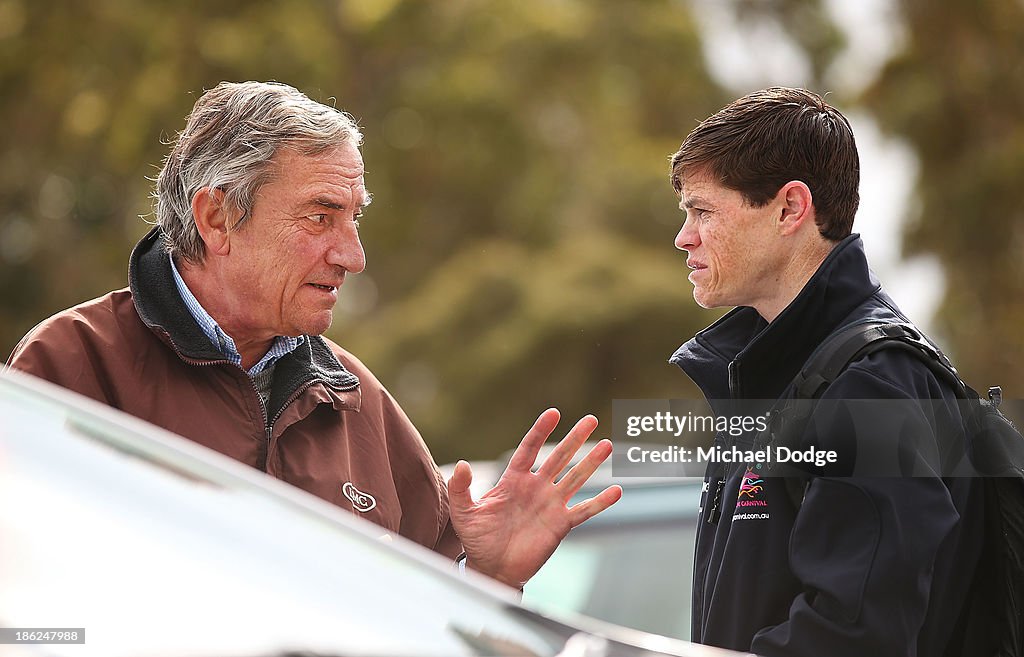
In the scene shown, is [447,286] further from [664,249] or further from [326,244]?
[326,244]

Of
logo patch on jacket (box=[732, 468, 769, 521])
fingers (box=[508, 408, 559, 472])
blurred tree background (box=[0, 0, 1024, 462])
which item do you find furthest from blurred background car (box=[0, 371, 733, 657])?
blurred tree background (box=[0, 0, 1024, 462])

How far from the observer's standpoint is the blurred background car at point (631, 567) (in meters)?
3.91

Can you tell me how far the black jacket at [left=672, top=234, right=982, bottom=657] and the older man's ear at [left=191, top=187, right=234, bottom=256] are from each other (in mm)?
1140

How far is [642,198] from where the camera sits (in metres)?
14.7

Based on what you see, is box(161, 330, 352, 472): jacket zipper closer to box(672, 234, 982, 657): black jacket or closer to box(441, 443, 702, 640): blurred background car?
box(672, 234, 982, 657): black jacket

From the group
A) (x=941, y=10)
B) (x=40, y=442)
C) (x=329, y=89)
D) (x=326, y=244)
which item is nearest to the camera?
(x=40, y=442)

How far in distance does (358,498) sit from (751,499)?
85 centimetres

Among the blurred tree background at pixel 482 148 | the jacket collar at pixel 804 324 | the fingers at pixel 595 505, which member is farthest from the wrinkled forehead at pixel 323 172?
the blurred tree background at pixel 482 148

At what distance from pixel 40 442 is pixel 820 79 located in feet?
43.8

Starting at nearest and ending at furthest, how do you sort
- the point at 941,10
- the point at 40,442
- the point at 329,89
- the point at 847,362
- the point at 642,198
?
the point at 40,442, the point at 847,362, the point at 941,10, the point at 329,89, the point at 642,198

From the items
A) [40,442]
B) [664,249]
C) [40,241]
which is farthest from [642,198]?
[40,442]

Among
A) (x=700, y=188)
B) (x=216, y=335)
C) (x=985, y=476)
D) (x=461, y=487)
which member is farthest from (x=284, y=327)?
(x=985, y=476)

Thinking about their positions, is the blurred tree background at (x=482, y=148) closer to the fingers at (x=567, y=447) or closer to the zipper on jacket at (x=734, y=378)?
the fingers at (x=567, y=447)

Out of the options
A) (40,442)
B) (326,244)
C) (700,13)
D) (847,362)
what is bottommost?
(40,442)
